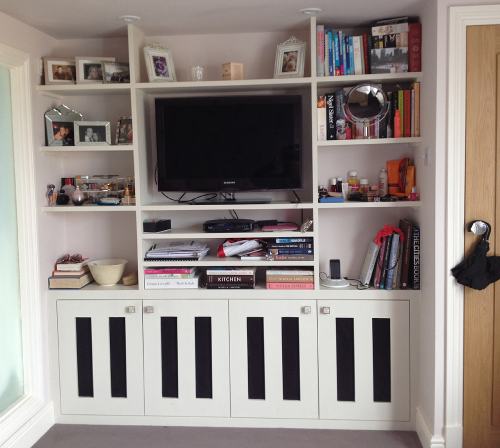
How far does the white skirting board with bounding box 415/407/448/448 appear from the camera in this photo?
2.90 m

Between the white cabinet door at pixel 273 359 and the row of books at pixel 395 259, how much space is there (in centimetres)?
40

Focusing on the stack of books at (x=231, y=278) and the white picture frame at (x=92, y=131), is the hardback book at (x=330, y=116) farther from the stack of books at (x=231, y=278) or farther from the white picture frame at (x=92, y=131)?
the white picture frame at (x=92, y=131)

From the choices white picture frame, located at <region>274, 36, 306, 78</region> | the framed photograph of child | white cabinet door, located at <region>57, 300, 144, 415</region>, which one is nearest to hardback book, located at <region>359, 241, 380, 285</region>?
white picture frame, located at <region>274, 36, 306, 78</region>

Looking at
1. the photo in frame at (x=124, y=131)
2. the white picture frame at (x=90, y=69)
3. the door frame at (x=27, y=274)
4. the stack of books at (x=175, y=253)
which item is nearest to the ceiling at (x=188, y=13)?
the white picture frame at (x=90, y=69)

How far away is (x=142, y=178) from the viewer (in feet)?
10.7

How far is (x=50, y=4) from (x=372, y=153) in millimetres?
1888

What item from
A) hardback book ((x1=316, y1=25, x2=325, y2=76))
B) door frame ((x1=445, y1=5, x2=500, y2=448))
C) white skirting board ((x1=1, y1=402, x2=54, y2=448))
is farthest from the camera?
hardback book ((x1=316, y1=25, x2=325, y2=76))

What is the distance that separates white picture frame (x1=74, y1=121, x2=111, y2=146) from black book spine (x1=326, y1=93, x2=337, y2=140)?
1234mm

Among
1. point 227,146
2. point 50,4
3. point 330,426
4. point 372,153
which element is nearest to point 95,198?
point 227,146

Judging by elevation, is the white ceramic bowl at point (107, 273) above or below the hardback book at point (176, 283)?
above

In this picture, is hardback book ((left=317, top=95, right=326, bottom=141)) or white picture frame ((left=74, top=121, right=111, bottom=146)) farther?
white picture frame ((left=74, top=121, right=111, bottom=146))

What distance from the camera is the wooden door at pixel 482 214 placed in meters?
2.73

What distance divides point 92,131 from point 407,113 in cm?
175

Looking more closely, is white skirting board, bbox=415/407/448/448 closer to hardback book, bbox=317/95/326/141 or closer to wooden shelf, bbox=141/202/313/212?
wooden shelf, bbox=141/202/313/212
